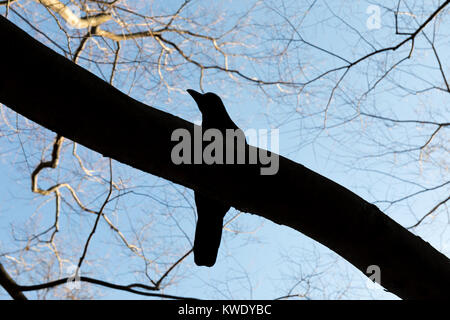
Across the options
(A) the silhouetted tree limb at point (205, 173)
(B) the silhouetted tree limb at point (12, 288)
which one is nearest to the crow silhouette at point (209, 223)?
(A) the silhouetted tree limb at point (205, 173)

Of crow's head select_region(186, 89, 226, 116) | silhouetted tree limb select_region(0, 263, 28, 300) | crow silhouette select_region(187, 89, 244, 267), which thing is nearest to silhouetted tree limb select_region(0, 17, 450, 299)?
crow silhouette select_region(187, 89, 244, 267)

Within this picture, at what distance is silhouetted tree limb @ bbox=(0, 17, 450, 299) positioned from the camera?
1446 mm

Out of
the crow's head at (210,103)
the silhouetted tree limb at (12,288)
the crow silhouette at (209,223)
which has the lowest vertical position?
the silhouetted tree limb at (12,288)

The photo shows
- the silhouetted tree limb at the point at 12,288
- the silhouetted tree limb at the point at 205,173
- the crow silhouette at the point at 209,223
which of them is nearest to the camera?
the silhouetted tree limb at the point at 205,173

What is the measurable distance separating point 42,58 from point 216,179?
0.80 metres

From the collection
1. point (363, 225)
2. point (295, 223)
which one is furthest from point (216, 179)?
point (363, 225)

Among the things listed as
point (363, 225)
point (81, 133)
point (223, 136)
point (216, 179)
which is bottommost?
point (363, 225)

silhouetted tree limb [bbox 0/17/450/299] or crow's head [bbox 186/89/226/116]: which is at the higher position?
crow's head [bbox 186/89/226/116]

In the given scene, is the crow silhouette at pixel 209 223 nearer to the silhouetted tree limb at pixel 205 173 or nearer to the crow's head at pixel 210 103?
the crow's head at pixel 210 103

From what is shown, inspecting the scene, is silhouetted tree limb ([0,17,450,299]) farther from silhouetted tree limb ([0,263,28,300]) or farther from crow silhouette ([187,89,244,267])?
silhouetted tree limb ([0,263,28,300])

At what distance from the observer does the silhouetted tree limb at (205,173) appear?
1446 mm

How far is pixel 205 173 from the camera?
5.16 feet
